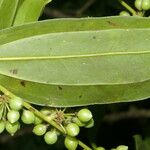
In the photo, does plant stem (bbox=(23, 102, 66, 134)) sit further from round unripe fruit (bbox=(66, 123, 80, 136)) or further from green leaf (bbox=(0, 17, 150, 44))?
green leaf (bbox=(0, 17, 150, 44))

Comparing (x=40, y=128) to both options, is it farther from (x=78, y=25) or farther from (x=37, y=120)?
(x=78, y=25)

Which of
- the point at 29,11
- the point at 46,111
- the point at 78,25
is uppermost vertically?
the point at 29,11

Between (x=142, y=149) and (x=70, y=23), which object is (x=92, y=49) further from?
(x=142, y=149)

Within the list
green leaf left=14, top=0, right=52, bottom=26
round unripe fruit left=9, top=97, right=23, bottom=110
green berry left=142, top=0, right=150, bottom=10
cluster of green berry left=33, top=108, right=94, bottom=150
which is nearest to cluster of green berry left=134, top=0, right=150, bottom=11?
green berry left=142, top=0, right=150, bottom=10

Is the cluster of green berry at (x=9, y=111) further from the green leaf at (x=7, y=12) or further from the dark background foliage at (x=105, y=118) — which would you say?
the dark background foliage at (x=105, y=118)

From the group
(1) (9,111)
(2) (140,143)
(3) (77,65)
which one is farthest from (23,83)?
(2) (140,143)
